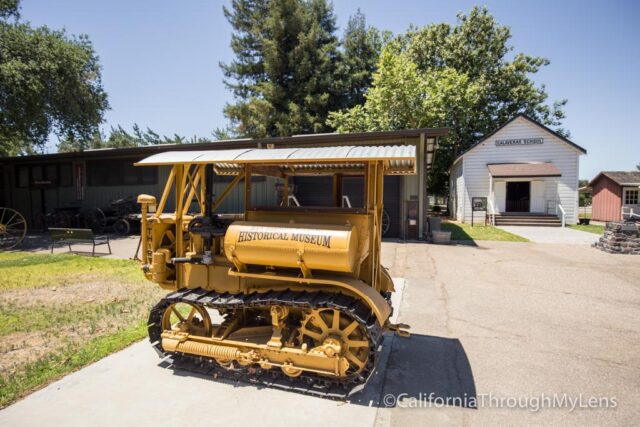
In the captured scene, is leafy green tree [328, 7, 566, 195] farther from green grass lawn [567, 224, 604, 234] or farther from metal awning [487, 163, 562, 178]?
green grass lawn [567, 224, 604, 234]

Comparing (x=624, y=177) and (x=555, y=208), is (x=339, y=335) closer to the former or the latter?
(x=555, y=208)

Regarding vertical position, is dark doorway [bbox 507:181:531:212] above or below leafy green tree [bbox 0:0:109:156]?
below

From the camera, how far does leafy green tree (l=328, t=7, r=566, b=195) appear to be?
79.6ft

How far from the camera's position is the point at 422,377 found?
342 cm

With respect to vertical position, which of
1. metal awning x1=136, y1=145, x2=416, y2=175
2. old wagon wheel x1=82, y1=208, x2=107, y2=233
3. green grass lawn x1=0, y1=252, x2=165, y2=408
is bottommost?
green grass lawn x1=0, y1=252, x2=165, y2=408

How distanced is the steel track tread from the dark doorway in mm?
23860

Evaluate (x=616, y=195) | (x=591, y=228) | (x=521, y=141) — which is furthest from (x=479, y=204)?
(x=616, y=195)

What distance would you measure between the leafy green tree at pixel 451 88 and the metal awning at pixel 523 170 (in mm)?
6774

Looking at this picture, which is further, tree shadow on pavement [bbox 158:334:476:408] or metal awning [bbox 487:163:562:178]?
metal awning [bbox 487:163:562:178]

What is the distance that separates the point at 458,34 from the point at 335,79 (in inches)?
498

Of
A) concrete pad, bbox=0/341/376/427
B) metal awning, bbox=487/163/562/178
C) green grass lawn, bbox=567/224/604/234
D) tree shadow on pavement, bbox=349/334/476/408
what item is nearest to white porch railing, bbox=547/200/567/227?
green grass lawn, bbox=567/224/604/234

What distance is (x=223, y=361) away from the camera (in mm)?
3320

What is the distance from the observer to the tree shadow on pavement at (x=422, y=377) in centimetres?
302

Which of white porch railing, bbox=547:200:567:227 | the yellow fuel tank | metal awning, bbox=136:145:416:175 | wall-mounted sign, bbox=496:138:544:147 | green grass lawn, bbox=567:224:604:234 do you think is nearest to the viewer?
the yellow fuel tank
